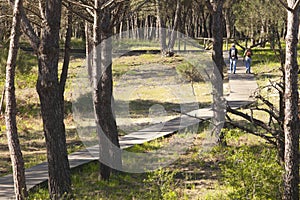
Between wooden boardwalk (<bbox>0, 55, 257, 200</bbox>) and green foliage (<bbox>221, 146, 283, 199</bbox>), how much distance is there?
1.67 meters

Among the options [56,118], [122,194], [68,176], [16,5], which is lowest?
[122,194]

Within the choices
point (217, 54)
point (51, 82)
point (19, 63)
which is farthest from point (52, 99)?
point (19, 63)

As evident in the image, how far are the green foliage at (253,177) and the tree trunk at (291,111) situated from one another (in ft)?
0.50

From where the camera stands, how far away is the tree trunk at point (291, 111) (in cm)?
755

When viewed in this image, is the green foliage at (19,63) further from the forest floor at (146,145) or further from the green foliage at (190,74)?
the green foliage at (190,74)

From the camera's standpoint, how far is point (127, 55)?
4412cm

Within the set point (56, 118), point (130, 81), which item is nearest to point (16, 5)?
point (56, 118)

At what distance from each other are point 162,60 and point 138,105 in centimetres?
1535

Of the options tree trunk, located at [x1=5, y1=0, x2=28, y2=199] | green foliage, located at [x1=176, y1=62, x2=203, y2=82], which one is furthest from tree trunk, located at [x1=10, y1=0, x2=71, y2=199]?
green foliage, located at [x1=176, y1=62, x2=203, y2=82]

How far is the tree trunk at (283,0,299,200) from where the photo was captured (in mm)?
7551

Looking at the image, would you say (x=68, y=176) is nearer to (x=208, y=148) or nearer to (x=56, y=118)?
(x=56, y=118)

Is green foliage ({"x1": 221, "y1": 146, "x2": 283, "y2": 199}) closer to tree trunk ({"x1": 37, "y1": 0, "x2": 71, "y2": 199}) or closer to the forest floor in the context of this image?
the forest floor

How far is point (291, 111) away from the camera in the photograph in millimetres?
7633

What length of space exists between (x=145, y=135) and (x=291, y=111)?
337 inches
